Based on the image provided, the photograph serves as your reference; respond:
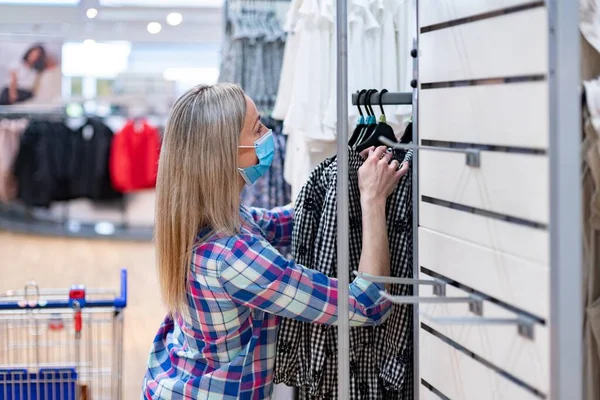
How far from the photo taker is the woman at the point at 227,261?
203 centimetres

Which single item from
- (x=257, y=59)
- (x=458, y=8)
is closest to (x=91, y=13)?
(x=257, y=59)

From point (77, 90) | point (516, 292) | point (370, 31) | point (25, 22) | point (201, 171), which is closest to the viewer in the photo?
point (516, 292)

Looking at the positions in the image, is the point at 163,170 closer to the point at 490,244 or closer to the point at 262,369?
the point at 262,369

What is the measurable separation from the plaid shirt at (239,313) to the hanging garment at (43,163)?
621cm

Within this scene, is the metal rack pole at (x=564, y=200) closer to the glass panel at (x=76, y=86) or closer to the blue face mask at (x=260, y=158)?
the blue face mask at (x=260, y=158)

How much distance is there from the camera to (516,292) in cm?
156

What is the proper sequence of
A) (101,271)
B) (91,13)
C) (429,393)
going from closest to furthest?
(429,393)
(91,13)
(101,271)

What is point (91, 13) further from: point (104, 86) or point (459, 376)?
point (459, 376)

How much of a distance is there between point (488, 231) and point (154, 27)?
6210mm

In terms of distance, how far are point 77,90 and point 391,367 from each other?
7924mm

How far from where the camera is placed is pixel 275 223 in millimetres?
2543

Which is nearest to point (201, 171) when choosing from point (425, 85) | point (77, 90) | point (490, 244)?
point (425, 85)

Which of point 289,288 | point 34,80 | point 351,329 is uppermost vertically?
point 34,80

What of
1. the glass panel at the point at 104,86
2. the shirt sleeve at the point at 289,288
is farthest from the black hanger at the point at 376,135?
the glass panel at the point at 104,86
